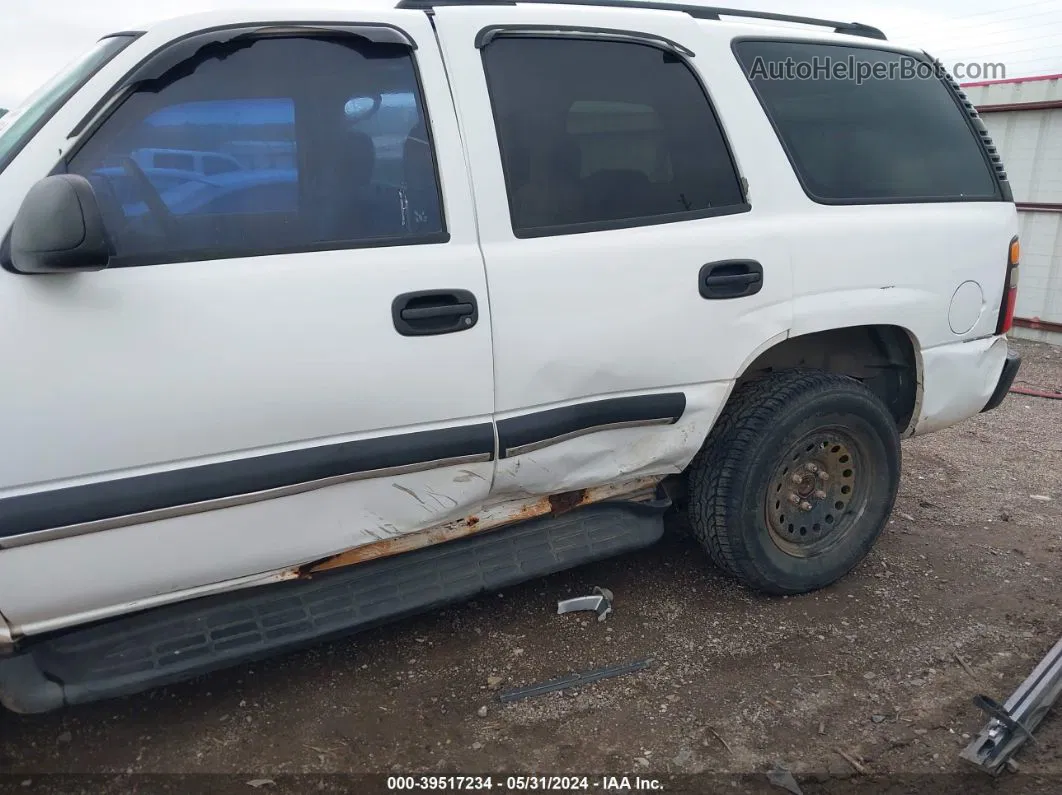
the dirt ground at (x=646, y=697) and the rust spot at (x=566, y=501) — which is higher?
the rust spot at (x=566, y=501)

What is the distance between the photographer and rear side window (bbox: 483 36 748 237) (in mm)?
2482

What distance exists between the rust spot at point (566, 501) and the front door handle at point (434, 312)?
2.58 feet

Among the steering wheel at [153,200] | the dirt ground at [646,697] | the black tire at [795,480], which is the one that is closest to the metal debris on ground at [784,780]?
the dirt ground at [646,697]

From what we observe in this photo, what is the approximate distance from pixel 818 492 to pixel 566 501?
987 mm

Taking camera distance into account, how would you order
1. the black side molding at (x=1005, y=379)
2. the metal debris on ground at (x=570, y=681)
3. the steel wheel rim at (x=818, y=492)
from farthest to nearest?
the black side molding at (x=1005, y=379)
the steel wheel rim at (x=818, y=492)
the metal debris on ground at (x=570, y=681)

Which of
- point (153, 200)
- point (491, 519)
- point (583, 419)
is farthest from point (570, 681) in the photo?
point (153, 200)

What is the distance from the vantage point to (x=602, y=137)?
2.64 m

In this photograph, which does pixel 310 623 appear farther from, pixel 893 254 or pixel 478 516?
pixel 893 254

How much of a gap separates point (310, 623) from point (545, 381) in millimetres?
985

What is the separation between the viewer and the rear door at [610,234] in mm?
2434

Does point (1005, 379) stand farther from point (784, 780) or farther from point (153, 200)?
point (153, 200)

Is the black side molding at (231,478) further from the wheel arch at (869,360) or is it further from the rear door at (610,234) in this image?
the wheel arch at (869,360)

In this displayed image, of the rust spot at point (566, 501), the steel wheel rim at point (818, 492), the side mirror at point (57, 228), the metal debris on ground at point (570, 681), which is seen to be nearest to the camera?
the side mirror at point (57, 228)

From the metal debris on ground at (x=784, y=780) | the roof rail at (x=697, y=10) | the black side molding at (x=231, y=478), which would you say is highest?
the roof rail at (x=697, y=10)
